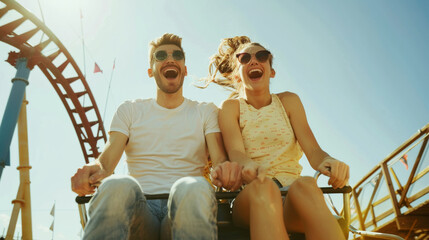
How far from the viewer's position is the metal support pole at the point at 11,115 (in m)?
5.56

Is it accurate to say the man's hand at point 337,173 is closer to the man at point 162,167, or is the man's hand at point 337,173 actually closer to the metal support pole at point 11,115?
the man at point 162,167

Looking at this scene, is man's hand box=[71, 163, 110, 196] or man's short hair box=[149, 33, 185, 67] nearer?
man's hand box=[71, 163, 110, 196]

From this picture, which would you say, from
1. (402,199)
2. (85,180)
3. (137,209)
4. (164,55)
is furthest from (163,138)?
(402,199)

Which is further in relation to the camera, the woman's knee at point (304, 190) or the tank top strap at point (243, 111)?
the tank top strap at point (243, 111)

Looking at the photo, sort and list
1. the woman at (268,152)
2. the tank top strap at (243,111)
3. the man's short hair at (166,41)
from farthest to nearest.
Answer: the man's short hair at (166,41) → the tank top strap at (243,111) → the woman at (268,152)

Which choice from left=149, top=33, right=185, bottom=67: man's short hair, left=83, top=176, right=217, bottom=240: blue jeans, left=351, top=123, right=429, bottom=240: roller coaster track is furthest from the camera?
left=351, top=123, right=429, bottom=240: roller coaster track

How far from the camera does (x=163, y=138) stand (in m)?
2.02

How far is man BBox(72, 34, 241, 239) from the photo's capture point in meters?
1.05

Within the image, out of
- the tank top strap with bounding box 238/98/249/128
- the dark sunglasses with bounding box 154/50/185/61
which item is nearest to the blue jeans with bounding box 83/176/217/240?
the tank top strap with bounding box 238/98/249/128

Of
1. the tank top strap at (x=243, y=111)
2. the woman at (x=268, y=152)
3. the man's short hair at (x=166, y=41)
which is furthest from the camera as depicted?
the man's short hair at (x=166, y=41)

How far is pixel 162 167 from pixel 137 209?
2.34 ft

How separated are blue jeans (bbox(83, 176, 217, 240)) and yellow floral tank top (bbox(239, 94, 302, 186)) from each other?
0.88 m

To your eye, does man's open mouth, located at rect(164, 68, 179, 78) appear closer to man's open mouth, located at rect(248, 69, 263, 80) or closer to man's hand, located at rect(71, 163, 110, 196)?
man's open mouth, located at rect(248, 69, 263, 80)

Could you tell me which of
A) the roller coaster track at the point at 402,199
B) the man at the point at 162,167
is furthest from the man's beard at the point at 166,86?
the roller coaster track at the point at 402,199
